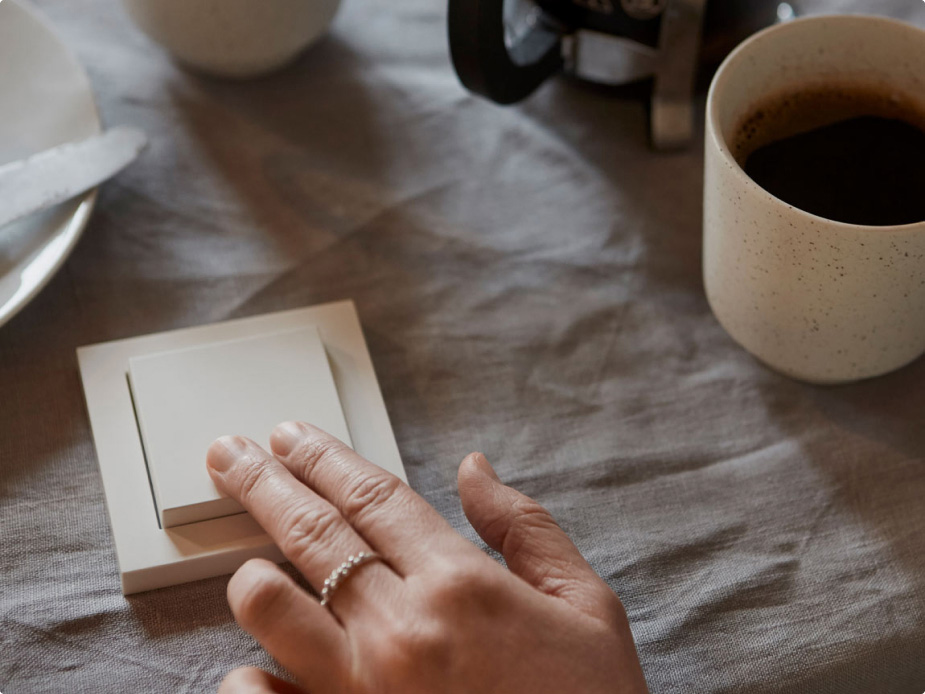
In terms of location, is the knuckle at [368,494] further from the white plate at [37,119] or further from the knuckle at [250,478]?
the white plate at [37,119]

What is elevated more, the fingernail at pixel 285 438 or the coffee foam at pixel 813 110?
the coffee foam at pixel 813 110

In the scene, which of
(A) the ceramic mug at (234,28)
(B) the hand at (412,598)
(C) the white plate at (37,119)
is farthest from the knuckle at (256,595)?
(A) the ceramic mug at (234,28)

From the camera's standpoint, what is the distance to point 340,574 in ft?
1.11

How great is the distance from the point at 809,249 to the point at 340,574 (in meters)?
0.23

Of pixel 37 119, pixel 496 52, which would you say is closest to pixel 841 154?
pixel 496 52

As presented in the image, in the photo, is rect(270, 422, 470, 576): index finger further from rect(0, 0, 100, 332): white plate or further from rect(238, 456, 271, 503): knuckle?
rect(0, 0, 100, 332): white plate

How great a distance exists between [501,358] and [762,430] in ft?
0.44

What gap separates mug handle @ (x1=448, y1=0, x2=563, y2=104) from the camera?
444mm

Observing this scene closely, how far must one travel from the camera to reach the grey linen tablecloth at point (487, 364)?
14.8 inches

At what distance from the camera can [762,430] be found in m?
Answer: 0.44

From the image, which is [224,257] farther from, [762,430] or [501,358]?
[762,430]

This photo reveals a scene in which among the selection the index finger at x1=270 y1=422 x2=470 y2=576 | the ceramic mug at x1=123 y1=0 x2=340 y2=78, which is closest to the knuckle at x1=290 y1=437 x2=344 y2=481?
Result: the index finger at x1=270 y1=422 x2=470 y2=576

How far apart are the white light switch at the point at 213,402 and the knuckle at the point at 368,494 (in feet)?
0.13

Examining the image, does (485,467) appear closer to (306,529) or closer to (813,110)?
(306,529)
